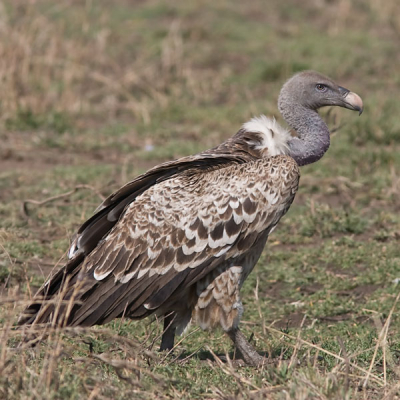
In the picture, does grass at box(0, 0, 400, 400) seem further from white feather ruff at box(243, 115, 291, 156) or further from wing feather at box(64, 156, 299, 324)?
white feather ruff at box(243, 115, 291, 156)

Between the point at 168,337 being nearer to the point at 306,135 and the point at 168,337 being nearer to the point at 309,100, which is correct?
the point at 306,135

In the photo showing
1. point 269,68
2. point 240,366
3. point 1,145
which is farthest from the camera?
point 269,68

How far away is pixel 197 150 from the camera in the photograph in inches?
364

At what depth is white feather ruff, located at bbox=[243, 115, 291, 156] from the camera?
5445 mm

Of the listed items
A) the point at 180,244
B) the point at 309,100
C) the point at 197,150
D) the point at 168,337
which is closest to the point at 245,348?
the point at 168,337

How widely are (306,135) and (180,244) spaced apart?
128 centimetres

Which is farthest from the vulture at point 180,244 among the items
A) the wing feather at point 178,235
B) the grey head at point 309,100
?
the grey head at point 309,100

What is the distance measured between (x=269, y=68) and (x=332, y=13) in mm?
3057

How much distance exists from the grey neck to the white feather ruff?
0.27 ft

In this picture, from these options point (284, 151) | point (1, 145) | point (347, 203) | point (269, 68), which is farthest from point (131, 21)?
point (284, 151)

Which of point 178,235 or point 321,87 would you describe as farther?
point 321,87

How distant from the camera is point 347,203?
8.02 m

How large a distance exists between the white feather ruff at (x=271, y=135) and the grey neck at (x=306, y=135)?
0.08 m

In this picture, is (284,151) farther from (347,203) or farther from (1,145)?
(1,145)
